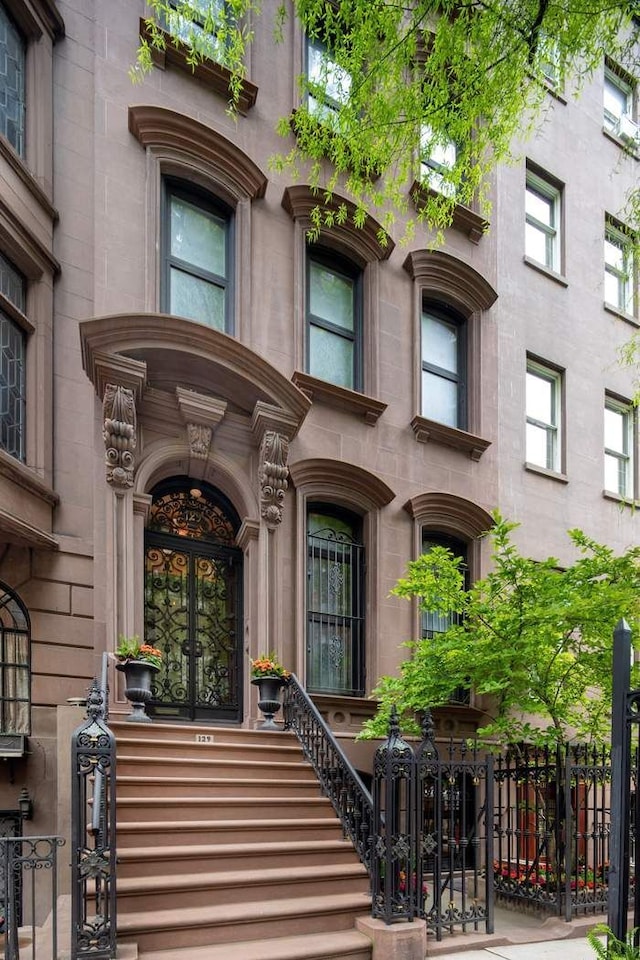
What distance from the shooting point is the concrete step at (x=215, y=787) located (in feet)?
22.2

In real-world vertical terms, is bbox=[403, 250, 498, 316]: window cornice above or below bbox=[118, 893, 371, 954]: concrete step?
above

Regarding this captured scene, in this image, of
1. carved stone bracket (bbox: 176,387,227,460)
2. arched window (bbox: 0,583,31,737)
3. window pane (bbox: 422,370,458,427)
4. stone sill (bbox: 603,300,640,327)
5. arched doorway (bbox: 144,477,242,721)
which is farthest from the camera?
stone sill (bbox: 603,300,640,327)

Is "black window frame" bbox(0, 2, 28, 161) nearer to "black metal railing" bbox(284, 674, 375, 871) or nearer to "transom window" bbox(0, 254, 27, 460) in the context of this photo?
"transom window" bbox(0, 254, 27, 460)

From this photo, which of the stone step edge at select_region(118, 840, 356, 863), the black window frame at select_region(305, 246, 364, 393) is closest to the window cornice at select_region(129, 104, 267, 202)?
the black window frame at select_region(305, 246, 364, 393)

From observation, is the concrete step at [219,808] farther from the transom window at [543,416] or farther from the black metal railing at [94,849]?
the transom window at [543,416]

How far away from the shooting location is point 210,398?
9258mm

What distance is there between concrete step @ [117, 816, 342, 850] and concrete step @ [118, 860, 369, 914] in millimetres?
288

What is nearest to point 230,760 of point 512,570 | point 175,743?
point 175,743

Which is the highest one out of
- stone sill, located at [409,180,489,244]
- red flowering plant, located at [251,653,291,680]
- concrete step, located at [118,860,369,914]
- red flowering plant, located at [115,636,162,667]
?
stone sill, located at [409,180,489,244]

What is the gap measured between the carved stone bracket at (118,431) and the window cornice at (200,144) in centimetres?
350

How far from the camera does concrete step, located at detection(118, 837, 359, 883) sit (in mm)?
6023

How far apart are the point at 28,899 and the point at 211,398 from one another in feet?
19.0

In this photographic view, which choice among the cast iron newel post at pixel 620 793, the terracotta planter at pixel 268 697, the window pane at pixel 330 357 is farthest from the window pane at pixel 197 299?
the cast iron newel post at pixel 620 793

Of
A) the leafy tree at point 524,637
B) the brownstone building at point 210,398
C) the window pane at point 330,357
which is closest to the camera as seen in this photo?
the leafy tree at point 524,637
